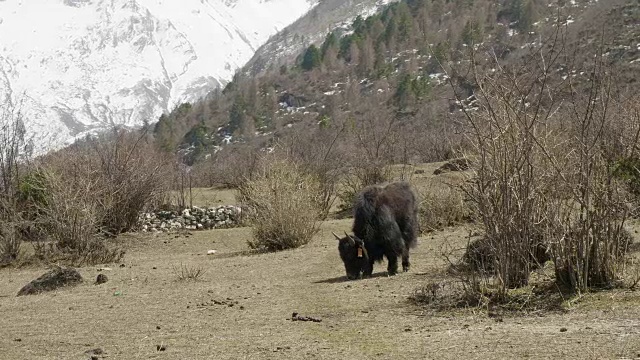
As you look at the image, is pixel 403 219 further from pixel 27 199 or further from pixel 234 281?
pixel 27 199

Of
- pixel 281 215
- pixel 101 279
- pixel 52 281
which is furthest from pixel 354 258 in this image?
pixel 281 215

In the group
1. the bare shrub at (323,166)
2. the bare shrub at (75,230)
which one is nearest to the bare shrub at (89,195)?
the bare shrub at (75,230)

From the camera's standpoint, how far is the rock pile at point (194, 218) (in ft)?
74.8

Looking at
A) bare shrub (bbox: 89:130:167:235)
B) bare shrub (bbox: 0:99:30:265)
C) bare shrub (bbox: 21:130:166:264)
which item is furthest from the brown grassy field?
bare shrub (bbox: 89:130:167:235)

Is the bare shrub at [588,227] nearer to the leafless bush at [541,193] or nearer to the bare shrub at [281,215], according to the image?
the leafless bush at [541,193]

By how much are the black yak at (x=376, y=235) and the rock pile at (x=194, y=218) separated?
1126cm

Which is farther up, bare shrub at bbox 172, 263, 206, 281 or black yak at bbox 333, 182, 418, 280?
black yak at bbox 333, 182, 418, 280

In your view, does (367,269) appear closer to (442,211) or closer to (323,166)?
(442,211)

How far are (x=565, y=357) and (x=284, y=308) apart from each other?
13.9 feet

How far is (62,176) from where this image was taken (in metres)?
19.4

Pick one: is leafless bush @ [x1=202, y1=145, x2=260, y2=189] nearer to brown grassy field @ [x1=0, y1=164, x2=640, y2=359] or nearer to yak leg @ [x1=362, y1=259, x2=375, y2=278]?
brown grassy field @ [x1=0, y1=164, x2=640, y2=359]

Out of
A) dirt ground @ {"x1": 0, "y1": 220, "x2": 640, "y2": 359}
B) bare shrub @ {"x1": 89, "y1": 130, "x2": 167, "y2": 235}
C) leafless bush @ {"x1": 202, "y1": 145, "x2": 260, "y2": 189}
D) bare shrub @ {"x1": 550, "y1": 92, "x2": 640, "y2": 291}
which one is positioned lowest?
dirt ground @ {"x1": 0, "y1": 220, "x2": 640, "y2": 359}

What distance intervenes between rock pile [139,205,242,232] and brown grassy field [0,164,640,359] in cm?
870

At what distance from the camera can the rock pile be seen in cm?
2280
